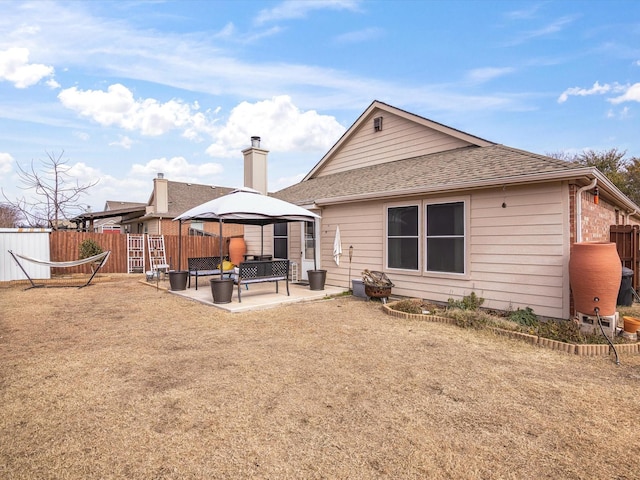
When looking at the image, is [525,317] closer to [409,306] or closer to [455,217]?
[409,306]

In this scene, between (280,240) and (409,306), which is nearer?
(409,306)

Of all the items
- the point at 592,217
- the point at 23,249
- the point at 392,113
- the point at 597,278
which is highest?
the point at 392,113

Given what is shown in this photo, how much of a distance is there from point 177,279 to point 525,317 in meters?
7.90

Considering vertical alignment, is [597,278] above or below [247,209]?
below

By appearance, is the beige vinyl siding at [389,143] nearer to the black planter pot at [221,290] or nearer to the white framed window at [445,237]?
the white framed window at [445,237]

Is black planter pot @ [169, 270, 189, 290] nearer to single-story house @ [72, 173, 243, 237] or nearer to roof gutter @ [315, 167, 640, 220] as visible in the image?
roof gutter @ [315, 167, 640, 220]

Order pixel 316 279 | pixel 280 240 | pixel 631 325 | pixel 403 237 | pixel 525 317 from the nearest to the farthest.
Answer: pixel 631 325, pixel 525 317, pixel 403 237, pixel 316 279, pixel 280 240

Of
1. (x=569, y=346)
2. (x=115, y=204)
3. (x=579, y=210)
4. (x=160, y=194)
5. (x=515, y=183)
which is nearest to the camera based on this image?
(x=569, y=346)

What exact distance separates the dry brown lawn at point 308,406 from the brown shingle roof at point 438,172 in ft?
9.82

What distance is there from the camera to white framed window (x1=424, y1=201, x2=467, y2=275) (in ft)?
23.3

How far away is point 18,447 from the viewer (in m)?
2.44

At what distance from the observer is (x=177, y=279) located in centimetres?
913

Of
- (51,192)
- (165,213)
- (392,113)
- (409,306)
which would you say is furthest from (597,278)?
(51,192)

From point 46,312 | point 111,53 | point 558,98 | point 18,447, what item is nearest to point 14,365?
point 18,447
